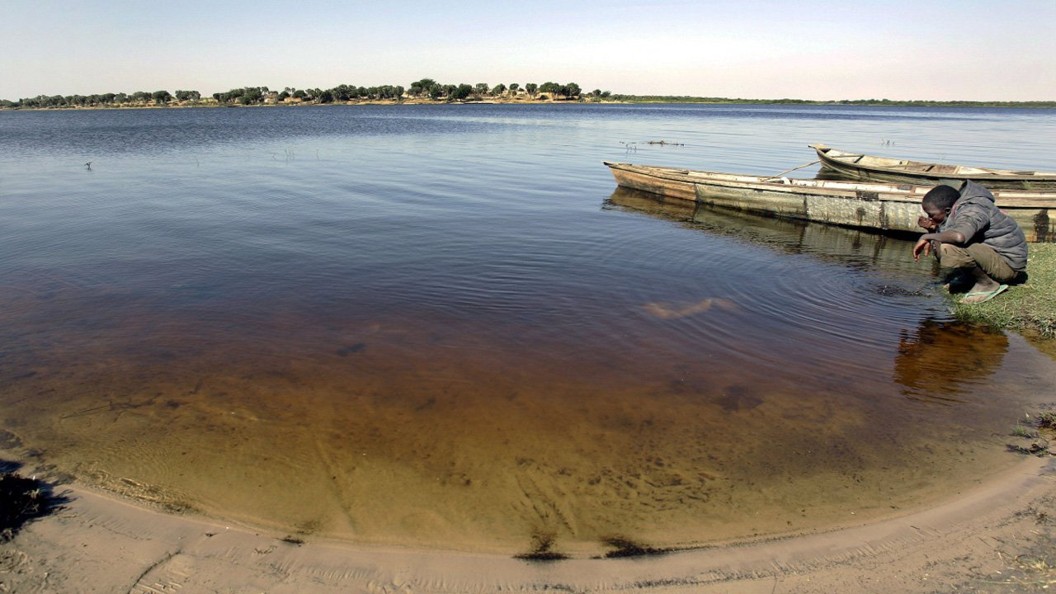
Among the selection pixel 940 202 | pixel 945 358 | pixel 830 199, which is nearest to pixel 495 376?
pixel 945 358

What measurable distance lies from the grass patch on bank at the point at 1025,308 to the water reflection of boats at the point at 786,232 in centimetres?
256

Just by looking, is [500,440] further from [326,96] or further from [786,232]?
[326,96]

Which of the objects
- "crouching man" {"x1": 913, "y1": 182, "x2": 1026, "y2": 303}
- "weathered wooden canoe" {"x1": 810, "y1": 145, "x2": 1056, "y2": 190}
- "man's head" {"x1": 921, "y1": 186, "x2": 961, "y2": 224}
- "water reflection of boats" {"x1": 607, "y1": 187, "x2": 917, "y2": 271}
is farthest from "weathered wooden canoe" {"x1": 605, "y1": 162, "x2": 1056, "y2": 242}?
"man's head" {"x1": 921, "y1": 186, "x2": 961, "y2": 224}

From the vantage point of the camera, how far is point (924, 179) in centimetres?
1898

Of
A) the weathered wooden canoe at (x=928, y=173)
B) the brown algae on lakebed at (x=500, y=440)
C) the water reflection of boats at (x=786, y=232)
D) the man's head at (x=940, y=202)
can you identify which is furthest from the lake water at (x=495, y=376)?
the weathered wooden canoe at (x=928, y=173)

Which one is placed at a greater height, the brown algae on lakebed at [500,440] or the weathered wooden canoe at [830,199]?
the weathered wooden canoe at [830,199]

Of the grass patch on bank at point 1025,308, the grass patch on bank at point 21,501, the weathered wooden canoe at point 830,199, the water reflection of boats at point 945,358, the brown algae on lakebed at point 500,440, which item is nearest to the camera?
the grass patch on bank at point 21,501

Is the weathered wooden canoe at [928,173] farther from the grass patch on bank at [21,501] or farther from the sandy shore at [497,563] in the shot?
the grass patch on bank at [21,501]

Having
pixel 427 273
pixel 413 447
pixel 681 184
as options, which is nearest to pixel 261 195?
pixel 427 273

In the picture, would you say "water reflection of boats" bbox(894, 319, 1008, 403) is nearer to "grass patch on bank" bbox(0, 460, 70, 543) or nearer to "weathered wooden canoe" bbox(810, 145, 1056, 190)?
"grass patch on bank" bbox(0, 460, 70, 543)

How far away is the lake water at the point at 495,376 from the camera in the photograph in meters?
5.11

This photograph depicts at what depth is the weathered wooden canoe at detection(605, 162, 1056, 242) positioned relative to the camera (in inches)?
544

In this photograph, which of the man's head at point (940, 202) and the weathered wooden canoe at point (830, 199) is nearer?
the man's head at point (940, 202)

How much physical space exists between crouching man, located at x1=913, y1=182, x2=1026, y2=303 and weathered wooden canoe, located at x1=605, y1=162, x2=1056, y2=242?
5610mm
